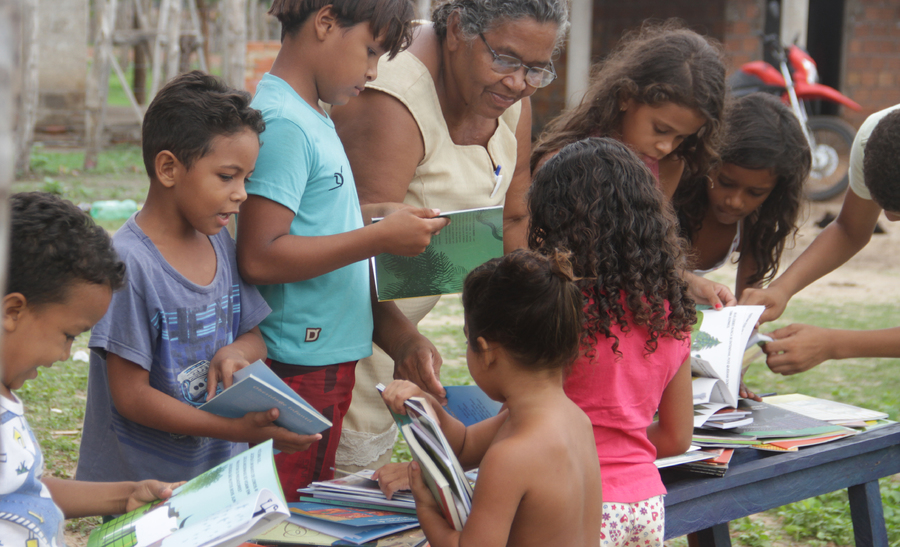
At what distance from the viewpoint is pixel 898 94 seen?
9.96 m

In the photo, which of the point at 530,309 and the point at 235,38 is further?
the point at 235,38

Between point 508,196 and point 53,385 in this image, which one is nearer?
point 508,196

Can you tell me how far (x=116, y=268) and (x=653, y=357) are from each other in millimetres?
1061

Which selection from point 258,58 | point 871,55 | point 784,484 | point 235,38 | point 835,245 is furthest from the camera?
point 258,58

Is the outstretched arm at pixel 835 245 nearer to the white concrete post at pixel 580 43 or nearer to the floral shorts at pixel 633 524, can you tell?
the floral shorts at pixel 633 524

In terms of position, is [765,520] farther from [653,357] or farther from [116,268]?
[116,268]

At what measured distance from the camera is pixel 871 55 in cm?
996

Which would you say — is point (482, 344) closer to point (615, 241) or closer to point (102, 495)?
point (615, 241)

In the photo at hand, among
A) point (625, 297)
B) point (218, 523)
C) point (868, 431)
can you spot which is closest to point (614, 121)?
point (625, 297)

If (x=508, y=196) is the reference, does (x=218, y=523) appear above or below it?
below

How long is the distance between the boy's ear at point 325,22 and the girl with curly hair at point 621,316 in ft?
1.94

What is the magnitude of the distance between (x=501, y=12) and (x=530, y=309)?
3.06 feet

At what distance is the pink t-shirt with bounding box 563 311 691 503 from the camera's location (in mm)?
1665

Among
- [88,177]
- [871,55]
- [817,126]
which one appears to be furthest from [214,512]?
[871,55]
